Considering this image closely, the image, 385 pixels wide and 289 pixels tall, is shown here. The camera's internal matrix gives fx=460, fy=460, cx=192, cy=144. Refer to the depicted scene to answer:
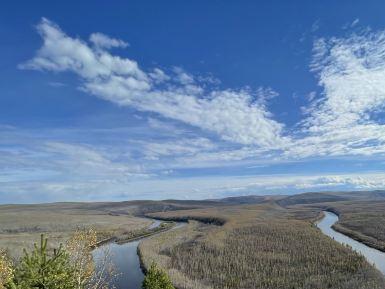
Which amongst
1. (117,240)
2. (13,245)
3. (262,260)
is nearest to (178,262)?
(262,260)

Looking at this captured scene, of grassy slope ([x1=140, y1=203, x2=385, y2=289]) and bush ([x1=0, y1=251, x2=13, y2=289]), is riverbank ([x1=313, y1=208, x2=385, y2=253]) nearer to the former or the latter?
grassy slope ([x1=140, y1=203, x2=385, y2=289])

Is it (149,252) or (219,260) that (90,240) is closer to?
(219,260)

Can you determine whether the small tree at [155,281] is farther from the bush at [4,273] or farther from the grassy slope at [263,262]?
the bush at [4,273]

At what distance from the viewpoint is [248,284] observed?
186 ft

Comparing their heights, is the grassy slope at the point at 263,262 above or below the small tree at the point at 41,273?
below

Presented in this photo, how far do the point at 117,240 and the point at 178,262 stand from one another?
47419 mm

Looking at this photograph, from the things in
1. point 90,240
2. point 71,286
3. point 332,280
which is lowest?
point 332,280

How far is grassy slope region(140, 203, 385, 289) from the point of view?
5616 centimetres

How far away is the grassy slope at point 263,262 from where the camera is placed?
5616cm

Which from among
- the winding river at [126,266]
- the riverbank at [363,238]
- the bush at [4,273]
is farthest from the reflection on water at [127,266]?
the riverbank at [363,238]

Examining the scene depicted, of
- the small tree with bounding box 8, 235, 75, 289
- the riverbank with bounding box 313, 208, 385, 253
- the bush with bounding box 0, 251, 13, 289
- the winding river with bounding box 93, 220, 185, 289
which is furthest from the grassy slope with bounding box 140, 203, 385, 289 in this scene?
the bush with bounding box 0, 251, 13, 289

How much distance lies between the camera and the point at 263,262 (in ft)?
231

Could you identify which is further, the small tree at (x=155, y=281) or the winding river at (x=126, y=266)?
the winding river at (x=126, y=266)

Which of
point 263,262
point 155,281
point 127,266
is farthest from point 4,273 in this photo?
point 127,266
